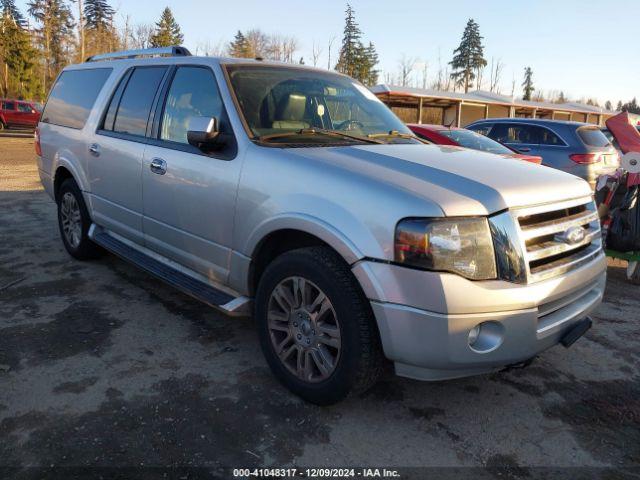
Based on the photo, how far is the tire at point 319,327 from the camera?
2498 mm

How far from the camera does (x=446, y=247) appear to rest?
231 centimetres

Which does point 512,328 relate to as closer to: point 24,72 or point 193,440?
point 193,440

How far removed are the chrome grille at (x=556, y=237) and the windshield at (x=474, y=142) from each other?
522 cm

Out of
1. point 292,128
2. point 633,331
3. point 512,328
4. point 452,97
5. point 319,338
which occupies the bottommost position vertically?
point 633,331

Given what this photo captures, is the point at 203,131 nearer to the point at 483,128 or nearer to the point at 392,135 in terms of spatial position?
the point at 392,135

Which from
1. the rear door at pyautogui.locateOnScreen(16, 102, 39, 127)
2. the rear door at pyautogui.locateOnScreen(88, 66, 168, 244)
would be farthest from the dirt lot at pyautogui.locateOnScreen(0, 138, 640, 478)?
the rear door at pyautogui.locateOnScreen(16, 102, 39, 127)

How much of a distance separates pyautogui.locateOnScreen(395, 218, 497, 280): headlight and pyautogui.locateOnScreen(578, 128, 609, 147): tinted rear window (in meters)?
7.96

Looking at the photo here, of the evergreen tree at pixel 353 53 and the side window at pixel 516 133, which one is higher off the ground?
the evergreen tree at pixel 353 53

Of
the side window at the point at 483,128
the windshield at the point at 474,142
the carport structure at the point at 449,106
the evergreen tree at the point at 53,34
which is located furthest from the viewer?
the evergreen tree at the point at 53,34

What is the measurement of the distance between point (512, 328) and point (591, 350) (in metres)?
1.72

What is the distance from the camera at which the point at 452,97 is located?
3186cm

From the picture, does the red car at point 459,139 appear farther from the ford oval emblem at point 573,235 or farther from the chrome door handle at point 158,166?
the ford oval emblem at point 573,235

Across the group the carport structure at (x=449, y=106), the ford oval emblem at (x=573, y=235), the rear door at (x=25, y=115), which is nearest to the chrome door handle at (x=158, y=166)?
the ford oval emblem at (x=573, y=235)

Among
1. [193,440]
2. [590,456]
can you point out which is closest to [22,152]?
[193,440]
